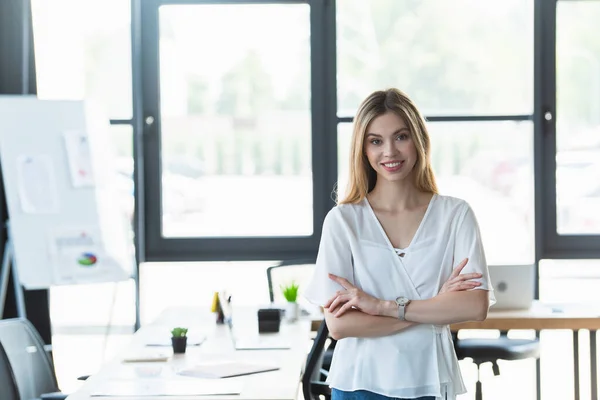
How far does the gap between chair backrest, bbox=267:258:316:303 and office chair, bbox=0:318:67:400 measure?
5.14 ft

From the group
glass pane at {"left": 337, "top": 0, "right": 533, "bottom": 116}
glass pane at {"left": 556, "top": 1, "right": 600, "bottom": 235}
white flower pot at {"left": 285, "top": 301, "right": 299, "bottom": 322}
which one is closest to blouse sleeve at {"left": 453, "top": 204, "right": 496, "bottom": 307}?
white flower pot at {"left": 285, "top": 301, "right": 299, "bottom": 322}

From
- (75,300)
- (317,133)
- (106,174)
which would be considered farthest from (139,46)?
(75,300)

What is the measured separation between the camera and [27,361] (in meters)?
3.74

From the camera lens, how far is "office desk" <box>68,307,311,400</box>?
110 inches

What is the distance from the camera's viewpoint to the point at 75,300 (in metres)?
5.70

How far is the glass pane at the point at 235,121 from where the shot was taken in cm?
579

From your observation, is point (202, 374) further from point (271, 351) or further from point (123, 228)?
point (123, 228)

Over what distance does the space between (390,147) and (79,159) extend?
3268mm

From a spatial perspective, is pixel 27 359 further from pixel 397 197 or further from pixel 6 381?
pixel 397 197

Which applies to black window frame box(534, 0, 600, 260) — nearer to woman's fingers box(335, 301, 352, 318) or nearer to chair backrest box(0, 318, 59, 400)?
chair backrest box(0, 318, 59, 400)

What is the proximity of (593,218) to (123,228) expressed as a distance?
3094 mm

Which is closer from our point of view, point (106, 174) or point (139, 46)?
point (106, 174)

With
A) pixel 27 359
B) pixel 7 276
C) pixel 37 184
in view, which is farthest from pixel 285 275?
pixel 27 359

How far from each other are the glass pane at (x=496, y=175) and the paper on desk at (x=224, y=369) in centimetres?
268
